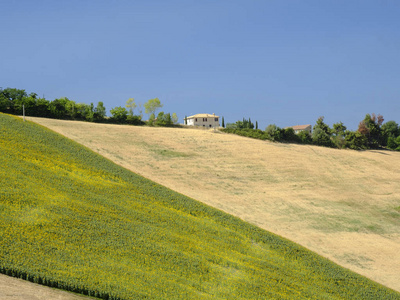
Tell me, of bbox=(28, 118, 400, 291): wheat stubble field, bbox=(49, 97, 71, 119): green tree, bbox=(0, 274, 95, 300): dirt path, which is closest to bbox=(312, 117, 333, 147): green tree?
bbox=(28, 118, 400, 291): wheat stubble field

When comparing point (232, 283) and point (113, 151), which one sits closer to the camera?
point (232, 283)

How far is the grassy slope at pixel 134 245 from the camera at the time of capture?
24.8 metres

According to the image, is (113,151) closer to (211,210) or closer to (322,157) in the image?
(211,210)

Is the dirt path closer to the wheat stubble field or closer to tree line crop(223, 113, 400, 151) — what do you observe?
the wheat stubble field

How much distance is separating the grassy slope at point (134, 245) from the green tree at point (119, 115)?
49.2 metres

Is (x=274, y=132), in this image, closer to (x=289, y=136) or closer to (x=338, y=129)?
(x=289, y=136)

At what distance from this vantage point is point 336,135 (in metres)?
108

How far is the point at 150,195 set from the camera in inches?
1802

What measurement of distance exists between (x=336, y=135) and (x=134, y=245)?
87546mm

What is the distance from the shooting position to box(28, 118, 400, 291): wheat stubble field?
4525 cm

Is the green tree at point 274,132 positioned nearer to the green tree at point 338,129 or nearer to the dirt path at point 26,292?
the green tree at point 338,129

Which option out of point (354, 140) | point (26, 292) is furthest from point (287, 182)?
point (26, 292)

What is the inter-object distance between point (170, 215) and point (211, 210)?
23.6 ft

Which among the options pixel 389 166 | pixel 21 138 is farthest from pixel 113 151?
pixel 389 166
